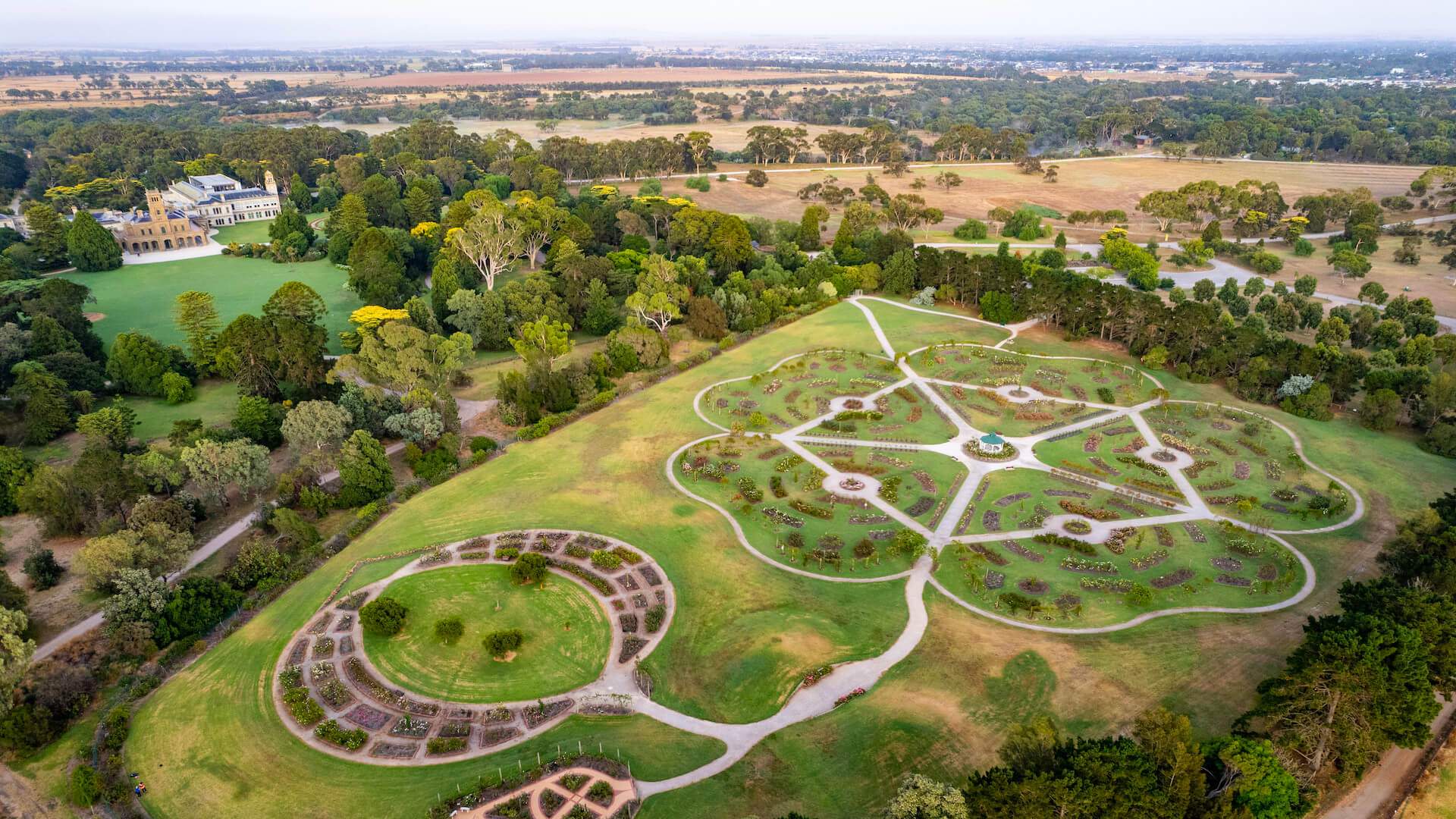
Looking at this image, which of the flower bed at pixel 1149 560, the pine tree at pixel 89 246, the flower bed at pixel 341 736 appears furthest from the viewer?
the pine tree at pixel 89 246

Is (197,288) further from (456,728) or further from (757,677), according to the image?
(757,677)

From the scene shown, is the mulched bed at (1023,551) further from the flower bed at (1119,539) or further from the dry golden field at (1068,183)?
the dry golden field at (1068,183)

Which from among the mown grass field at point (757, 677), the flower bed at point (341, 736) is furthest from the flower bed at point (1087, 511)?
the flower bed at point (341, 736)

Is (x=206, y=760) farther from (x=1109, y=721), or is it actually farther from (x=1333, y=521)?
(x=1333, y=521)

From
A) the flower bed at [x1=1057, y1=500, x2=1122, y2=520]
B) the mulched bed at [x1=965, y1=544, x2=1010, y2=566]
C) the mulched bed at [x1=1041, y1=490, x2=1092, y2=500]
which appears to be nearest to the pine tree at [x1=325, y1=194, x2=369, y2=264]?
the mulched bed at [x1=965, y1=544, x2=1010, y2=566]

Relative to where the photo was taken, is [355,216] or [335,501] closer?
[335,501]

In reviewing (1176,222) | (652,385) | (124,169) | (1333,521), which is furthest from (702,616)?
(124,169)
